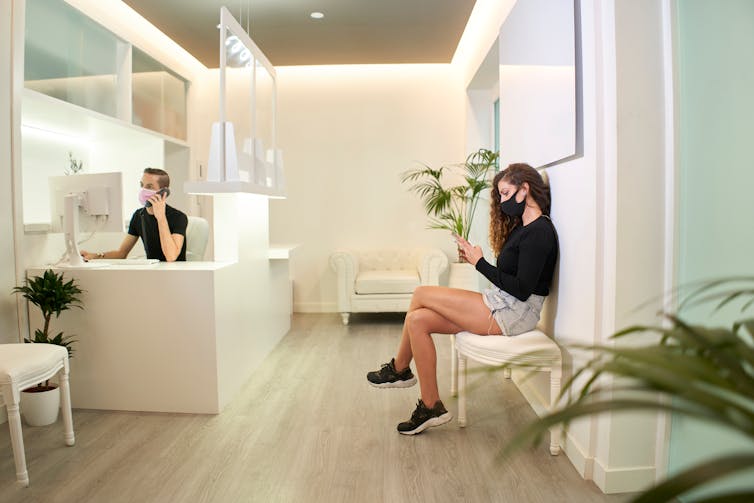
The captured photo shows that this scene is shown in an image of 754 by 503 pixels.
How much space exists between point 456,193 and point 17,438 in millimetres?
4640

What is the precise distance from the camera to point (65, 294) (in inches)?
118

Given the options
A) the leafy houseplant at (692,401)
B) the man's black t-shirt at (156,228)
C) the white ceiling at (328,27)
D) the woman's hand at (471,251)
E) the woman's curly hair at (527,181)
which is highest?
the white ceiling at (328,27)

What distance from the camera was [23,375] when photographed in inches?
89.4

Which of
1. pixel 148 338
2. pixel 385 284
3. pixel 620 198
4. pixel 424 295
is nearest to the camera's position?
pixel 620 198

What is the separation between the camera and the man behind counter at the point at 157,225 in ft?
11.6

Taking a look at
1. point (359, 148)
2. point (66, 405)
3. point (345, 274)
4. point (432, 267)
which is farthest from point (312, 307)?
point (66, 405)

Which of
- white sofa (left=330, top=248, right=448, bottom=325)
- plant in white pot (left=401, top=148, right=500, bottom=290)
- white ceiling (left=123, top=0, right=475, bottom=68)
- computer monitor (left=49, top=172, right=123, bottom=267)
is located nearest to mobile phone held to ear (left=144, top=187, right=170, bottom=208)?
computer monitor (left=49, top=172, right=123, bottom=267)

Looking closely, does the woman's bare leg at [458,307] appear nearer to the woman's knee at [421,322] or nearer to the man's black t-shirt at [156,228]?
the woman's knee at [421,322]

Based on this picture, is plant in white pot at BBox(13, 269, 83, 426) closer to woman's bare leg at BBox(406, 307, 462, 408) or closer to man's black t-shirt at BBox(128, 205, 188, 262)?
man's black t-shirt at BBox(128, 205, 188, 262)

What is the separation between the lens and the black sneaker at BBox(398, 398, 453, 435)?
109 inches

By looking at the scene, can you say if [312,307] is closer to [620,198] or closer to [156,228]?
[156,228]

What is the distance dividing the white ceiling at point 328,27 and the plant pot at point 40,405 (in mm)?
3000

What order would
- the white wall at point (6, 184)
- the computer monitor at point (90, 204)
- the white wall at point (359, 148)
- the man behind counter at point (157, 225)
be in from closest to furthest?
the white wall at point (6, 184) < the computer monitor at point (90, 204) < the man behind counter at point (157, 225) < the white wall at point (359, 148)

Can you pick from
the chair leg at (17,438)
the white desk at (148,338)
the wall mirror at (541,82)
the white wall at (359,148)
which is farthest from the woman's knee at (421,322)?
the white wall at (359,148)
